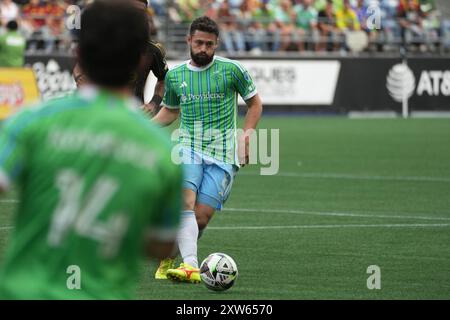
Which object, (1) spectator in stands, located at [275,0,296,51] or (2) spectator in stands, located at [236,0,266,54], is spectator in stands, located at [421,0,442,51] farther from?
(2) spectator in stands, located at [236,0,266,54]

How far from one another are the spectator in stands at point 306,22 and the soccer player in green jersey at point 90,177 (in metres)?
31.6

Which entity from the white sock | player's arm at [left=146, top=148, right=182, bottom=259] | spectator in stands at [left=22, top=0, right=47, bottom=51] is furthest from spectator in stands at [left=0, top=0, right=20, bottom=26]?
player's arm at [left=146, top=148, right=182, bottom=259]

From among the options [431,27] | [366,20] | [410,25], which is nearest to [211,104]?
[366,20]

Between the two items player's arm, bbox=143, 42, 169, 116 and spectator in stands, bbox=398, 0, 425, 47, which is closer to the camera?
player's arm, bbox=143, 42, 169, 116

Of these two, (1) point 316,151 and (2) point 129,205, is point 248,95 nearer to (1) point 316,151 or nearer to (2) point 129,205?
(2) point 129,205

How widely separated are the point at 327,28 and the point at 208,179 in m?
27.2

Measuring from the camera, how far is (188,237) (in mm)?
9883

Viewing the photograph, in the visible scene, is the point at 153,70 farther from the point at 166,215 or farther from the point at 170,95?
the point at 166,215

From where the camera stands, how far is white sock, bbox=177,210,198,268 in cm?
988

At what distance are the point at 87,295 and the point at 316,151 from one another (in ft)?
65.2

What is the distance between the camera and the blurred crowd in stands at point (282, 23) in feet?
111

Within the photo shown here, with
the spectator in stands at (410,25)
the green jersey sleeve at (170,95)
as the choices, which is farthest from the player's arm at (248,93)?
the spectator in stands at (410,25)

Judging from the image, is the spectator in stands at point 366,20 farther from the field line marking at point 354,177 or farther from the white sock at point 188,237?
the white sock at point 188,237

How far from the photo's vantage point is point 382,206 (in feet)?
51.6
